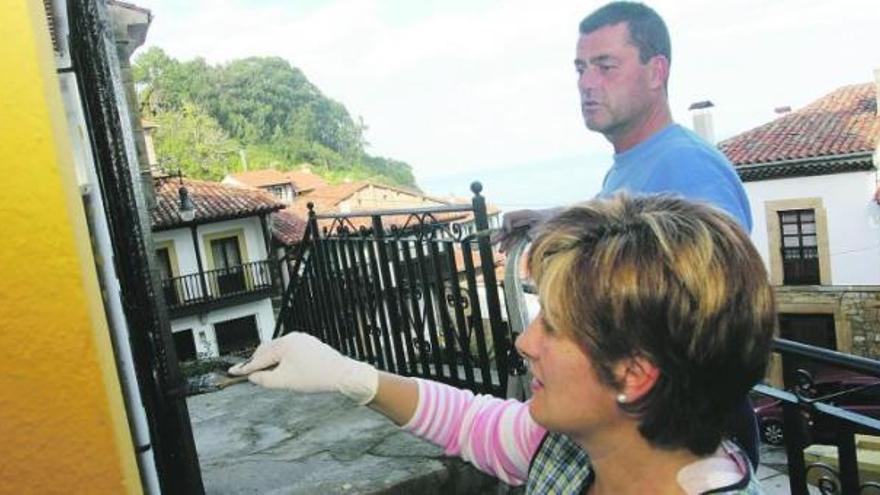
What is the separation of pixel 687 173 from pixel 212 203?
1044 inches

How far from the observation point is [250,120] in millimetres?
58938

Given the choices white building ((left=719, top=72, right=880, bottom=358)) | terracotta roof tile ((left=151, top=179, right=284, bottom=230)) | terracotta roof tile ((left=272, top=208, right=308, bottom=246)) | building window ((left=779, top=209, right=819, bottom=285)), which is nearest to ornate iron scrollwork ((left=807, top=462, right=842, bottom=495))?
white building ((left=719, top=72, right=880, bottom=358))

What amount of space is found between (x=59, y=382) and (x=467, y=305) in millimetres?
2447

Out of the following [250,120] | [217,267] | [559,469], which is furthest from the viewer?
[250,120]

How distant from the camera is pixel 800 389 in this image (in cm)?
197

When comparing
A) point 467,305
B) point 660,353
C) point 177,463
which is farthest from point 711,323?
point 467,305

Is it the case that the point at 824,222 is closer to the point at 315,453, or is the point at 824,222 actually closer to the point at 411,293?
the point at 411,293

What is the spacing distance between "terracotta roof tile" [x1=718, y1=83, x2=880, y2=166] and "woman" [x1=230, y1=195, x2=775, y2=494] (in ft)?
62.0

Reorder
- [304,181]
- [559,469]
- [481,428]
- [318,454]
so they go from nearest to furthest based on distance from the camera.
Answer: [559,469], [481,428], [318,454], [304,181]

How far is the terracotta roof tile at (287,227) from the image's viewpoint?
28.0 metres

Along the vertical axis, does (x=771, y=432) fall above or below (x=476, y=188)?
below

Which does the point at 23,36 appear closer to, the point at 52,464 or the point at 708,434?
the point at 52,464

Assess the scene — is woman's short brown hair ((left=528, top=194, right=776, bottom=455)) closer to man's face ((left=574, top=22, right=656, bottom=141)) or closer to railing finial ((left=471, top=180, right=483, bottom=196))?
man's face ((left=574, top=22, right=656, bottom=141))

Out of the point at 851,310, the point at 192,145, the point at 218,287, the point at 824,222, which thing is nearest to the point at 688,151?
the point at 824,222
